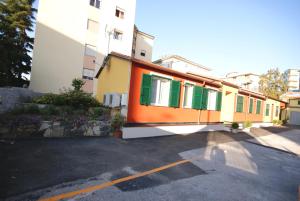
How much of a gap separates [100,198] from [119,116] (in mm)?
5410

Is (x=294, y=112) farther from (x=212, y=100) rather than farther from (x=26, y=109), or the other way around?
(x=26, y=109)

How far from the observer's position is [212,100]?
533 inches

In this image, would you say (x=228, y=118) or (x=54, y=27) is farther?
(x=54, y=27)

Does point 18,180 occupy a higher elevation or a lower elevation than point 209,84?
lower

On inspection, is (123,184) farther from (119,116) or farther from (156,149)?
(119,116)

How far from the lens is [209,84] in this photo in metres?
12.8

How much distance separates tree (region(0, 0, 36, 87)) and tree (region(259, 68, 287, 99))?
3909cm

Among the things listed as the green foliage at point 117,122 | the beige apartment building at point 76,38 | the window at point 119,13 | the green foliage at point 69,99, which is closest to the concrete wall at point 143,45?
the beige apartment building at point 76,38

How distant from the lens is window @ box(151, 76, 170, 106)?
9703 millimetres

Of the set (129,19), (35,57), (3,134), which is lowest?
(3,134)

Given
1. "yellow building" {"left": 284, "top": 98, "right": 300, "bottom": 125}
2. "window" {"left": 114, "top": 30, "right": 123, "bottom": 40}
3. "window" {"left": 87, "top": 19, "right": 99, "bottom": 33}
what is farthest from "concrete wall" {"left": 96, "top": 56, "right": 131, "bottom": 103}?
"yellow building" {"left": 284, "top": 98, "right": 300, "bottom": 125}

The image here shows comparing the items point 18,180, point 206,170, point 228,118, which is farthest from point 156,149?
point 228,118

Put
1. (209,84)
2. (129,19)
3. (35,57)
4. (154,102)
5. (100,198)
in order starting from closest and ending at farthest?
1. (100,198)
2. (154,102)
3. (209,84)
4. (35,57)
5. (129,19)

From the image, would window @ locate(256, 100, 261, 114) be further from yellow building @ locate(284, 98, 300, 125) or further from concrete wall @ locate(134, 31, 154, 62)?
yellow building @ locate(284, 98, 300, 125)
